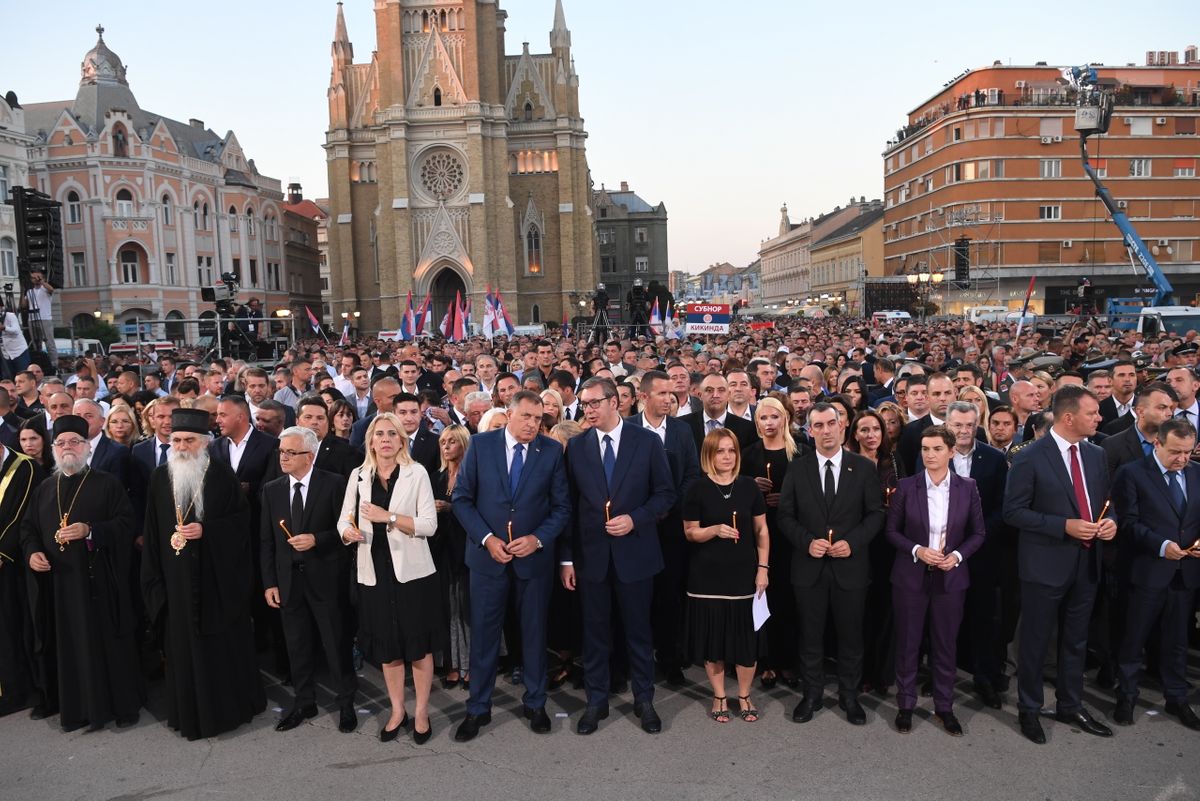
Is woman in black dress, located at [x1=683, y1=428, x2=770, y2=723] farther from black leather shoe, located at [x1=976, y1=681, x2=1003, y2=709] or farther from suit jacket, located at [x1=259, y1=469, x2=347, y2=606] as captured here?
suit jacket, located at [x1=259, y1=469, x2=347, y2=606]

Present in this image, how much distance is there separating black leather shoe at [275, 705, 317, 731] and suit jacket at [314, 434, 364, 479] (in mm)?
1573

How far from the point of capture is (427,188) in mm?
56750

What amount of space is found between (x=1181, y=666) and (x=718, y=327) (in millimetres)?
12970

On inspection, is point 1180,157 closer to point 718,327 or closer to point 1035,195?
point 1035,195

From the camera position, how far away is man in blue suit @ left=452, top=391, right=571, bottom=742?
17.2 ft

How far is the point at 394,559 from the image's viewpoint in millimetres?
5129

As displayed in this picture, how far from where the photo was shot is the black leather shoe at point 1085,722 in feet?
16.5

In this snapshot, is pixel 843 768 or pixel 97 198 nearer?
pixel 843 768

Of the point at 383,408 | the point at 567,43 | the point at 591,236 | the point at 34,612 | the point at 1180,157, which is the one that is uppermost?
the point at 567,43

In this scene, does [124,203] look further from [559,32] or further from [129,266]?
[559,32]

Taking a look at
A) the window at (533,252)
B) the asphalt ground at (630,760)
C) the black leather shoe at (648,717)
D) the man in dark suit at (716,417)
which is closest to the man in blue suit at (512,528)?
the asphalt ground at (630,760)

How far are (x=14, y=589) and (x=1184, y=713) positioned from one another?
7.40m

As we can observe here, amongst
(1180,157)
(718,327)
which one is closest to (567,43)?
(1180,157)

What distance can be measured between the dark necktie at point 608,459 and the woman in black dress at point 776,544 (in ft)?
3.75
